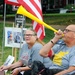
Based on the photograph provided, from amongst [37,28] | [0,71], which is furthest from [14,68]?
[37,28]

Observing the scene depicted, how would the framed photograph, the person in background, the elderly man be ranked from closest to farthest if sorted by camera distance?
the elderly man → the person in background → the framed photograph

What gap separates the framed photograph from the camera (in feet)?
26.4

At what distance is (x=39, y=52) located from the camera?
518 centimetres

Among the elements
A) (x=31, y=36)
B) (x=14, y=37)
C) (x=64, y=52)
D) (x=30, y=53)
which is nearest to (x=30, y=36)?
(x=31, y=36)

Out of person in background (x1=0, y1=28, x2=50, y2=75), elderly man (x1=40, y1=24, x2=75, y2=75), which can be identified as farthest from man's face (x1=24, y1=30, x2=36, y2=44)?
elderly man (x1=40, y1=24, x2=75, y2=75)

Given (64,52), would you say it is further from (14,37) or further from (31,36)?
(14,37)

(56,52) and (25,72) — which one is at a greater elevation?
(56,52)

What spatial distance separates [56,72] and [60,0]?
170ft

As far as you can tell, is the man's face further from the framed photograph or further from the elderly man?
the framed photograph

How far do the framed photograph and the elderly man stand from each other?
113 inches

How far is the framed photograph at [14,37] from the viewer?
8048 mm

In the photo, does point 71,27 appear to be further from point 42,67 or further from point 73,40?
point 42,67

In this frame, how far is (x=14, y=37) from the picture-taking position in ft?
27.4

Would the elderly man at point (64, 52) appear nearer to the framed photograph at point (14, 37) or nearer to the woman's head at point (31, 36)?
the woman's head at point (31, 36)
